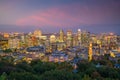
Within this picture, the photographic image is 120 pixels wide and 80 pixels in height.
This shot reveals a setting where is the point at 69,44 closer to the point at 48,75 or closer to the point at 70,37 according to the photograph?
the point at 70,37

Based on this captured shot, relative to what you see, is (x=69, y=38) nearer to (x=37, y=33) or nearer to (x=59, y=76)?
(x=37, y=33)

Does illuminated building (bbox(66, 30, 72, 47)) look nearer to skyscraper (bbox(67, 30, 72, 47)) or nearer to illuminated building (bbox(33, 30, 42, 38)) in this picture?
skyscraper (bbox(67, 30, 72, 47))

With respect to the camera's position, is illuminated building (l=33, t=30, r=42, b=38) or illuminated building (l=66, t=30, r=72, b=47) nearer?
illuminated building (l=66, t=30, r=72, b=47)

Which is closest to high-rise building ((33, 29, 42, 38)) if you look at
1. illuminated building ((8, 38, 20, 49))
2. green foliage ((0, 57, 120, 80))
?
illuminated building ((8, 38, 20, 49))

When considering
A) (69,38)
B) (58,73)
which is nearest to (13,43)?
(69,38)

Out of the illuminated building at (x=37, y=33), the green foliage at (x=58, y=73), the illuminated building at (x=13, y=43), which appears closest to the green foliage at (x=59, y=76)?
the green foliage at (x=58, y=73)

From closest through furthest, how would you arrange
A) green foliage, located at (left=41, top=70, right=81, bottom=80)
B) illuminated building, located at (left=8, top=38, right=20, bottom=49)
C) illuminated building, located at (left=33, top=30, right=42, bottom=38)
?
green foliage, located at (left=41, top=70, right=81, bottom=80) < illuminated building, located at (left=8, top=38, right=20, bottom=49) < illuminated building, located at (left=33, top=30, right=42, bottom=38)

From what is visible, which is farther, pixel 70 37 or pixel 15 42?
pixel 70 37

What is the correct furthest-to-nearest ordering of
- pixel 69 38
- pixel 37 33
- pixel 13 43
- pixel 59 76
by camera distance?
1. pixel 37 33
2. pixel 69 38
3. pixel 13 43
4. pixel 59 76

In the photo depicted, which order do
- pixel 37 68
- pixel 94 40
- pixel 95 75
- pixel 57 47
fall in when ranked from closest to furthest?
pixel 95 75
pixel 37 68
pixel 57 47
pixel 94 40

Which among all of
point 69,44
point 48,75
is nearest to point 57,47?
point 69,44

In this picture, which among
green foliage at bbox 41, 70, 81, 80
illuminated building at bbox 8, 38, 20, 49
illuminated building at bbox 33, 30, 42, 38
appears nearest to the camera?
green foliage at bbox 41, 70, 81, 80
